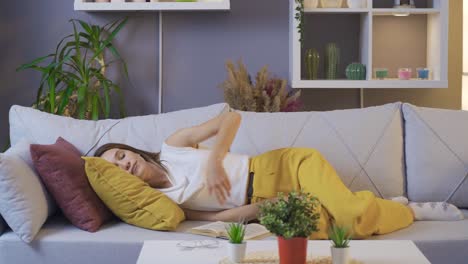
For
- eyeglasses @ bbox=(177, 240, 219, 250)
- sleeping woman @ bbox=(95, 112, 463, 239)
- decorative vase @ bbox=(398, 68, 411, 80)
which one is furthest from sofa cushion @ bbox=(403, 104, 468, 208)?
eyeglasses @ bbox=(177, 240, 219, 250)

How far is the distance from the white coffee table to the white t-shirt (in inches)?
24.8

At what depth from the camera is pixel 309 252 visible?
2395 mm

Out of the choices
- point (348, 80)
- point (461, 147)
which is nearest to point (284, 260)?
point (461, 147)

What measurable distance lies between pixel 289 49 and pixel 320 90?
31 cm

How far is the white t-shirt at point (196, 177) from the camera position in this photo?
318 centimetres

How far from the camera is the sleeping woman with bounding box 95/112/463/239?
121 inches

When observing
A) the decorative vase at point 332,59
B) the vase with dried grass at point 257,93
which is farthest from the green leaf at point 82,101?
the decorative vase at point 332,59

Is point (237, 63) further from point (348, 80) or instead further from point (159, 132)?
point (159, 132)

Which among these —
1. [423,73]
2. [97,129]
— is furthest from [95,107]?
[423,73]

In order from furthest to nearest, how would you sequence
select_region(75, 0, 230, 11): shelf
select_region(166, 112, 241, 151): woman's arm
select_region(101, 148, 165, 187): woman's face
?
select_region(75, 0, 230, 11): shelf < select_region(166, 112, 241, 151): woman's arm < select_region(101, 148, 165, 187): woman's face

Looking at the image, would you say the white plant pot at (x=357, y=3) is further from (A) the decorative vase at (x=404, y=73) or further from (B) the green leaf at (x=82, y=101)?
(B) the green leaf at (x=82, y=101)

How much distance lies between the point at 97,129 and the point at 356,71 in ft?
5.34

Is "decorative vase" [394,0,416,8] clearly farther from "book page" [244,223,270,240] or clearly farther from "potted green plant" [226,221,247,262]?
"potted green plant" [226,221,247,262]

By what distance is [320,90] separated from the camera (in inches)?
185
